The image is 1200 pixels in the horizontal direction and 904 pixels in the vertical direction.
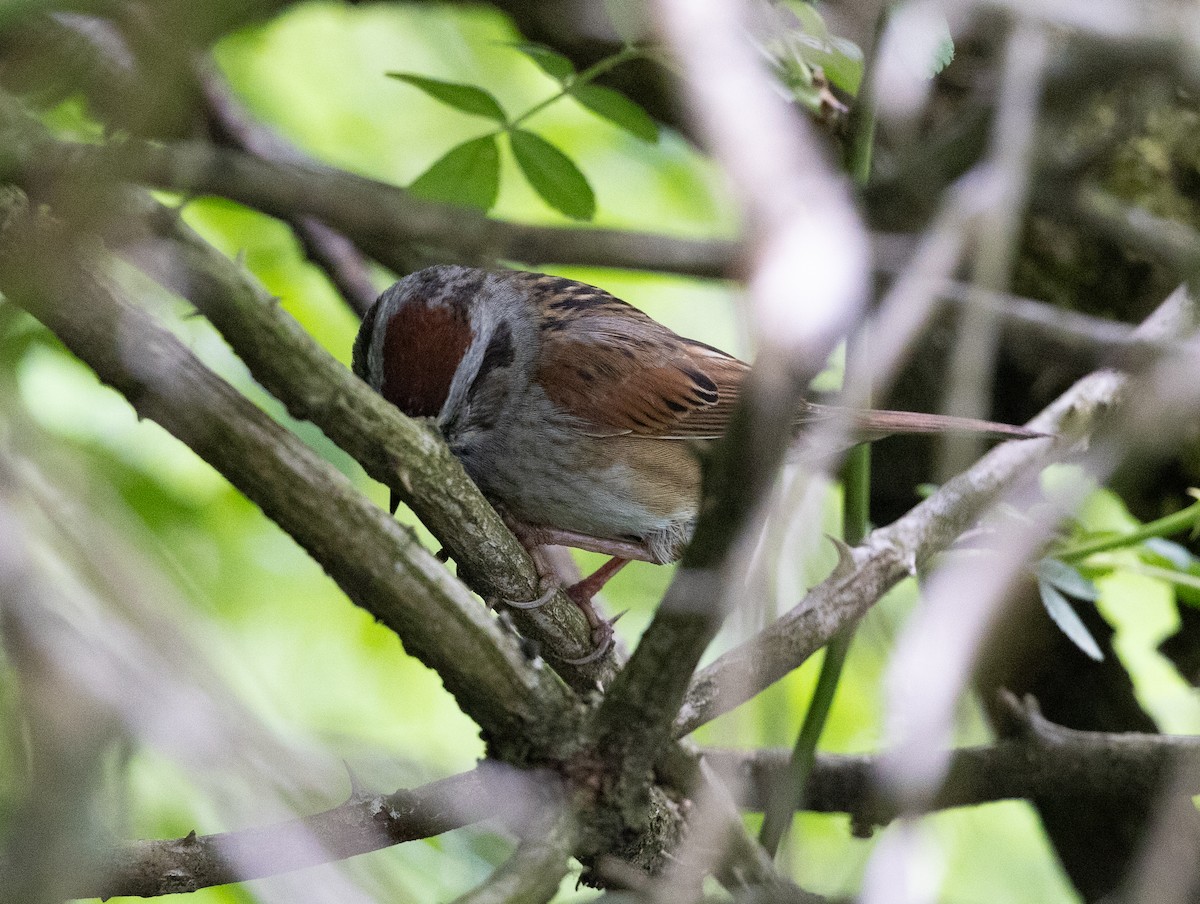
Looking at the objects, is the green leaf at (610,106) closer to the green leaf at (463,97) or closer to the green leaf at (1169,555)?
the green leaf at (463,97)

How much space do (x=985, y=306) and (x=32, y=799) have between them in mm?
2696

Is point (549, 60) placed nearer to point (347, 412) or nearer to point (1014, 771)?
point (347, 412)

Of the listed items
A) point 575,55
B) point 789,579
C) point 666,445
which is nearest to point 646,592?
point 666,445

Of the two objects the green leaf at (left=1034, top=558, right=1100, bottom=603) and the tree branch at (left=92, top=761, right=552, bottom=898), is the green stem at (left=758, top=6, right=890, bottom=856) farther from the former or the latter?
the tree branch at (left=92, top=761, right=552, bottom=898)

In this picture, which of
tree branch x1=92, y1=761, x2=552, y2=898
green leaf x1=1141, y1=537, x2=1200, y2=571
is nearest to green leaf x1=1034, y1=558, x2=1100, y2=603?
green leaf x1=1141, y1=537, x2=1200, y2=571

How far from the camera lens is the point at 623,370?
3334 millimetres

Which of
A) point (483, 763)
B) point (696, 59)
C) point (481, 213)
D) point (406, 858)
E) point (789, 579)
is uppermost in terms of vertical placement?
point (696, 59)

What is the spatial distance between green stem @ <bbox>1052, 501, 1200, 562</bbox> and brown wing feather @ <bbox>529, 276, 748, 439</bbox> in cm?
112

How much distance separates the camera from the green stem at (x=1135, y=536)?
2.68 meters

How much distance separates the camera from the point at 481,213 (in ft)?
8.55

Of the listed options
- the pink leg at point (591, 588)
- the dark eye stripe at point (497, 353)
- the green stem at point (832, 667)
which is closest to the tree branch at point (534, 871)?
the pink leg at point (591, 588)

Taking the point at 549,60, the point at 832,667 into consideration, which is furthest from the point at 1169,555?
the point at 549,60

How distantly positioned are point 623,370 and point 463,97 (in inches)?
40.0

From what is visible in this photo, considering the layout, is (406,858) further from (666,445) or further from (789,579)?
(666,445)
